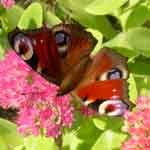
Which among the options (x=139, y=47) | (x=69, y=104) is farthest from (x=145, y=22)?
(x=69, y=104)

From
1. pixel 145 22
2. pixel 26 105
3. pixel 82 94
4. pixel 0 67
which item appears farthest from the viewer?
pixel 145 22

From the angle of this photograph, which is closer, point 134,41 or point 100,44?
point 134,41

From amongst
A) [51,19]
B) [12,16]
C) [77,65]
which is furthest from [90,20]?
[77,65]

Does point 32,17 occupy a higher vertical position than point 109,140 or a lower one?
higher

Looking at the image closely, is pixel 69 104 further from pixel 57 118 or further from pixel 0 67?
pixel 0 67

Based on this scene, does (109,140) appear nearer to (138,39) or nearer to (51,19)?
(138,39)

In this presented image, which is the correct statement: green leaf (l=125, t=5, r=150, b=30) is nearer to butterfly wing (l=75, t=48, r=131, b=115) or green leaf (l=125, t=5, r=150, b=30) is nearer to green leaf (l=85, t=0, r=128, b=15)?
green leaf (l=85, t=0, r=128, b=15)

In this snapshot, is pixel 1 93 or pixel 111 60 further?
pixel 1 93
